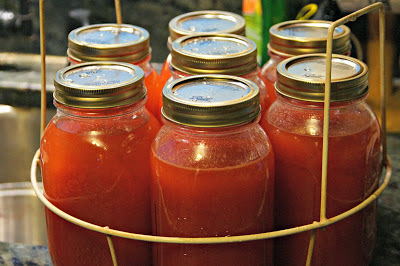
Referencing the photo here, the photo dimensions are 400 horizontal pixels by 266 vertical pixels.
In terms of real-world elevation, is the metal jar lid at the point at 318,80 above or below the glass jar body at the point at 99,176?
above

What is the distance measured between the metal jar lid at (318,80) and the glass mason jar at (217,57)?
0.17 ft

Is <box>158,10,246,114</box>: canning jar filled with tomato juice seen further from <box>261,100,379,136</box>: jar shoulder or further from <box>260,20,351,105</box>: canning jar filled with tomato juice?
<box>261,100,379,136</box>: jar shoulder

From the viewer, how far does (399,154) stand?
1.11 m

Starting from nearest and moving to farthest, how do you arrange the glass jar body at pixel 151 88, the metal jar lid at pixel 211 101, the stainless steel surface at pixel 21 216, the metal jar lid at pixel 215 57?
the metal jar lid at pixel 211 101 < the metal jar lid at pixel 215 57 < the glass jar body at pixel 151 88 < the stainless steel surface at pixel 21 216

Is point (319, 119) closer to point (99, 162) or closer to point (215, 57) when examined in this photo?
point (215, 57)

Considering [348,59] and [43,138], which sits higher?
[348,59]

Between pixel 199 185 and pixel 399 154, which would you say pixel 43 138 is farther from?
pixel 399 154

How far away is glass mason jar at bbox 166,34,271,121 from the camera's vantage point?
71 centimetres

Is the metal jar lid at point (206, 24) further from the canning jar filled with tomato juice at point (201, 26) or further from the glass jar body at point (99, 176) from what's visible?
the glass jar body at point (99, 176)

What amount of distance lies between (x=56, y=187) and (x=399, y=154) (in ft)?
2.36

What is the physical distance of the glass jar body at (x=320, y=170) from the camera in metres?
0.65

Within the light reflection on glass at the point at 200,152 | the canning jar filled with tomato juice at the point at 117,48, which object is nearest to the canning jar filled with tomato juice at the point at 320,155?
the light reflection on glass at the point at 200,152

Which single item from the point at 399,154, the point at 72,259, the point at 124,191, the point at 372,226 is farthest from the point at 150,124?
the point at 399,154

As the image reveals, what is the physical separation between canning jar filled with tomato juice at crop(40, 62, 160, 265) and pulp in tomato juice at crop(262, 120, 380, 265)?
0.54ft
